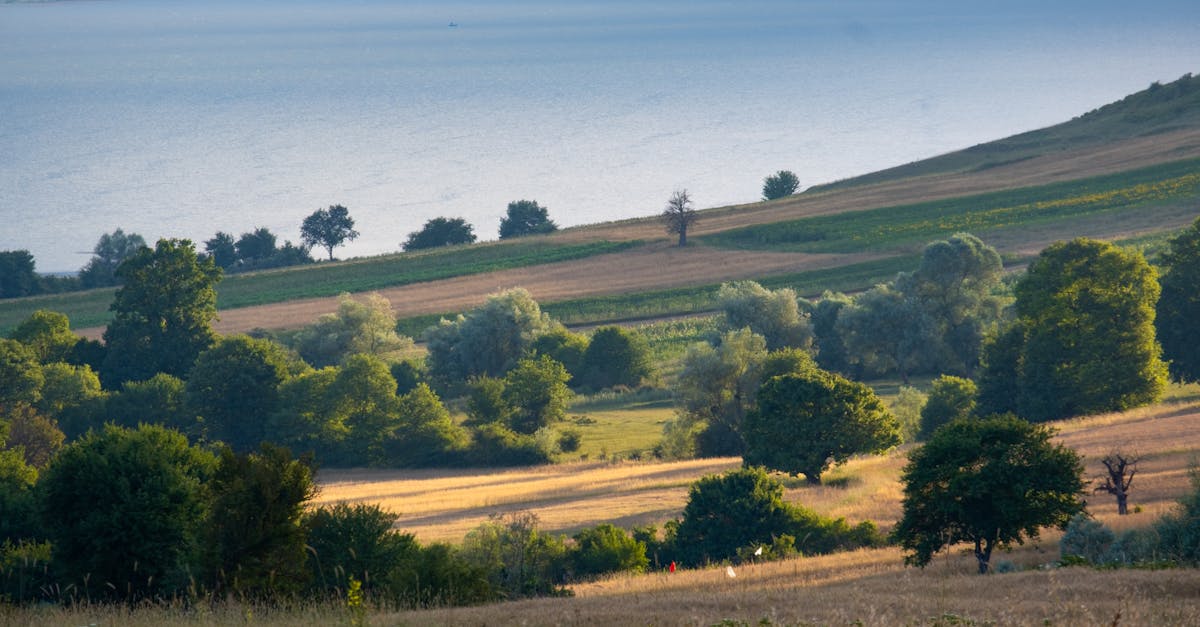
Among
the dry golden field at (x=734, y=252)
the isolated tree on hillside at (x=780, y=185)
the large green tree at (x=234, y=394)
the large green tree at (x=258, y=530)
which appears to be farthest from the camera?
the isolated tree on hillside at (x=780, y=185)

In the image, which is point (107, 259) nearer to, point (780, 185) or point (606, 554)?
point (780, 185)

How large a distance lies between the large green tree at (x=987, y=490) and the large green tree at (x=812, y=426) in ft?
68.6

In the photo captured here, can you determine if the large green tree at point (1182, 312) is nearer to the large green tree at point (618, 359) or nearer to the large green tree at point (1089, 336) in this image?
the large green tree at point (1089, 336)

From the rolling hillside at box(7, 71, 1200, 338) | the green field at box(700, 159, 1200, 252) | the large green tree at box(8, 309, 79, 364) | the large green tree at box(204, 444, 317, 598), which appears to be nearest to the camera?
the large green tree at box(204, 444, 317, 598)

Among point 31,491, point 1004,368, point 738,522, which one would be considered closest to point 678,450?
point 1004,368

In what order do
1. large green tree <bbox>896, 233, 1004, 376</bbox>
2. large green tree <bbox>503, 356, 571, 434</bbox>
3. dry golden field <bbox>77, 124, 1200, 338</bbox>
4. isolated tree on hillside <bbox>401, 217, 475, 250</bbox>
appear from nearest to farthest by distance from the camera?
large green tree <bbox>503, 356, 571, 434</bbox>
large green tree <bbox>896, 233, 1004, 376</bbox>
dry golden field <bbox>77, 124, 1200, 338</bbox>
isolated tree on hillside <bbox>401, 217, 475, 250</bbox>

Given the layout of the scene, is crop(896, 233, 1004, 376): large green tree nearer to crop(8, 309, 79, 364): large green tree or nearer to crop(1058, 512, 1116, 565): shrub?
crop(8, 309, 79, 364): large green tree

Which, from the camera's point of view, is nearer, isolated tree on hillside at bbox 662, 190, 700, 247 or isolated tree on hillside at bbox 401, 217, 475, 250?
isolated tree on hillside at bbox 662, 190, 700, 247

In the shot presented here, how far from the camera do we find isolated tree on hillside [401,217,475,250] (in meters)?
139

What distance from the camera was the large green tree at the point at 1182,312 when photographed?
198 feet

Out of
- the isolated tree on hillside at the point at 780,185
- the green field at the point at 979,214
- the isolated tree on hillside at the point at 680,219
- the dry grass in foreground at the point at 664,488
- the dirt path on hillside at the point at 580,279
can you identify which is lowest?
the dry grass in foreground at the point at 664,488

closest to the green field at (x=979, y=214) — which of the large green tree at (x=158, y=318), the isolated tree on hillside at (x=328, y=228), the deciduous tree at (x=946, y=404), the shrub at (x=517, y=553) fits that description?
the isolated tree on hillside at (x=328, y=228)

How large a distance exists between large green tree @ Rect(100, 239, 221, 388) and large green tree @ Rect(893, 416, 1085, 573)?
205 ft

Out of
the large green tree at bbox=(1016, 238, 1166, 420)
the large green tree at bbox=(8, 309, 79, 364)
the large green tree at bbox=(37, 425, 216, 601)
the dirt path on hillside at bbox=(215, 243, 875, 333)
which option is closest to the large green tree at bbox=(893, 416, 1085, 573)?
the large green tree at bbox=(37, 425, 216, 601)
